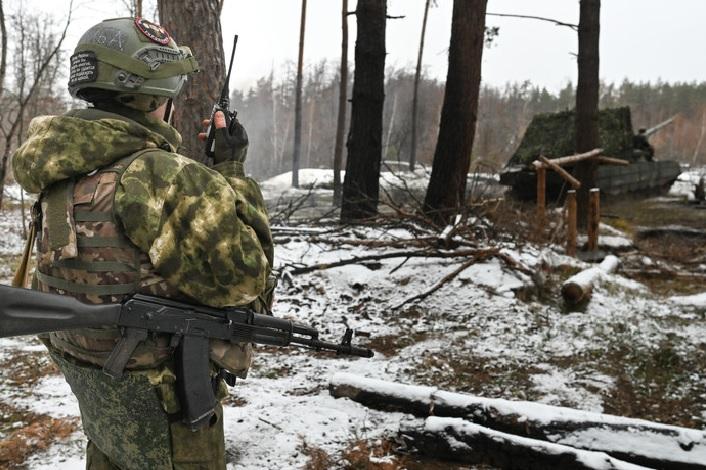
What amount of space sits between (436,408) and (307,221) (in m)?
5.84

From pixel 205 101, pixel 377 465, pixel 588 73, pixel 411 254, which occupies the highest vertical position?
pixel 588 73

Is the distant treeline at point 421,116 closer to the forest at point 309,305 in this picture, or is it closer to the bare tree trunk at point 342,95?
the bare tree trunk at point 342,95

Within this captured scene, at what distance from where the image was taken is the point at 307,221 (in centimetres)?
893

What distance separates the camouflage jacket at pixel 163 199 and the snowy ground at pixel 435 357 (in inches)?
71.1

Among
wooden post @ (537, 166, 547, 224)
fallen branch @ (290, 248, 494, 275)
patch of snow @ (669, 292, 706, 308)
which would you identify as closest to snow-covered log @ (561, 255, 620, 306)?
patch of snow @ (669, 292, 706, 308)

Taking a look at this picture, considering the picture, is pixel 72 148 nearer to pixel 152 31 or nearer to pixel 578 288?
pixel 152 31

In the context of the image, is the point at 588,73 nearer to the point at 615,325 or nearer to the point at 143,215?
the point at 615,325

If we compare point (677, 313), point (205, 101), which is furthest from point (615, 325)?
point (205, 101)

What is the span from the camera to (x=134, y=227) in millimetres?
1609

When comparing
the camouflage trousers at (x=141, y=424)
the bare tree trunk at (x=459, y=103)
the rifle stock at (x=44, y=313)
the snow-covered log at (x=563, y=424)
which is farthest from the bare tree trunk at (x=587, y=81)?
the rifle stock at (x=44, y=313)

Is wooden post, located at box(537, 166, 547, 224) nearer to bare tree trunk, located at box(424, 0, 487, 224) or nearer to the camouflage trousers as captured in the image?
bare tree trunk, located at box(424, 0, 487, 224)

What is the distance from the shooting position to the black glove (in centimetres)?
197

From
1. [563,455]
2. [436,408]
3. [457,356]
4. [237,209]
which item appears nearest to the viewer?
[237,209]

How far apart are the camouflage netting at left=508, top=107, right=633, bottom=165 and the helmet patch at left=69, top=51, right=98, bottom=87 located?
14.4 meters
